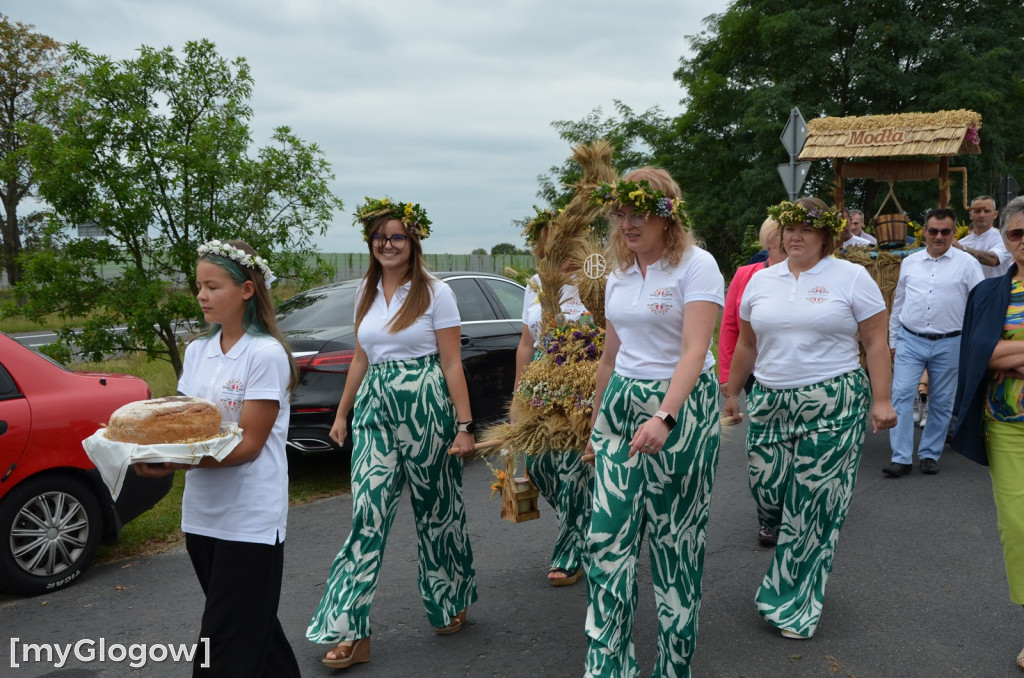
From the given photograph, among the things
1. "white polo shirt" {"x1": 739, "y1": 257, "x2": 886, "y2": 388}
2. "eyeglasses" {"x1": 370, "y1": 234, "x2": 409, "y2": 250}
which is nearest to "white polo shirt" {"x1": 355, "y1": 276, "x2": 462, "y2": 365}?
"eyeglasses" {"x1": 370, "y1": 234, "x2": 409, "y2": 250}

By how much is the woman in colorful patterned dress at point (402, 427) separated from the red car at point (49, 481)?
1.87m

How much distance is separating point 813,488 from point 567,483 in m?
1.23

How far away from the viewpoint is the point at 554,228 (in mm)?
5016

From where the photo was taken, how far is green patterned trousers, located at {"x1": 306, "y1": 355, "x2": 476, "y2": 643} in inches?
161

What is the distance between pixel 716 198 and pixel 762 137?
3362 millimetres

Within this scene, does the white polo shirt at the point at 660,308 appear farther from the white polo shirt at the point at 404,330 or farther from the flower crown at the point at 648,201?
the white polo shirt at the point at 404,330

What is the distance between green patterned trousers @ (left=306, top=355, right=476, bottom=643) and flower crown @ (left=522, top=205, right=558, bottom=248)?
1132 mm

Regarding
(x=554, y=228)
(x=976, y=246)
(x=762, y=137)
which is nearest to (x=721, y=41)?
(x=762, y=137)

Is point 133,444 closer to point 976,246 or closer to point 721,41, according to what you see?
point 976,246

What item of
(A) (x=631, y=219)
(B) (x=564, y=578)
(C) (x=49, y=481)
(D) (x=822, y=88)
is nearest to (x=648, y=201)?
(A) (x=631, y=219)

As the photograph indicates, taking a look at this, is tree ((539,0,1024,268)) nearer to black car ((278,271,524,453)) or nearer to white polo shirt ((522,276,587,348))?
black car ((278,271,524,453))

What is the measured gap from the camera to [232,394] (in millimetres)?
3047

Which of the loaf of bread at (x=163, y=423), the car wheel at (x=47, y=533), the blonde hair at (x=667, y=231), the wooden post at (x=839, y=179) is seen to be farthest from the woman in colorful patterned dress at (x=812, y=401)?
A: the wooden post at (x=839, y=179)

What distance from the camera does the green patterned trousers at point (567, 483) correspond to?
4.83 metres
